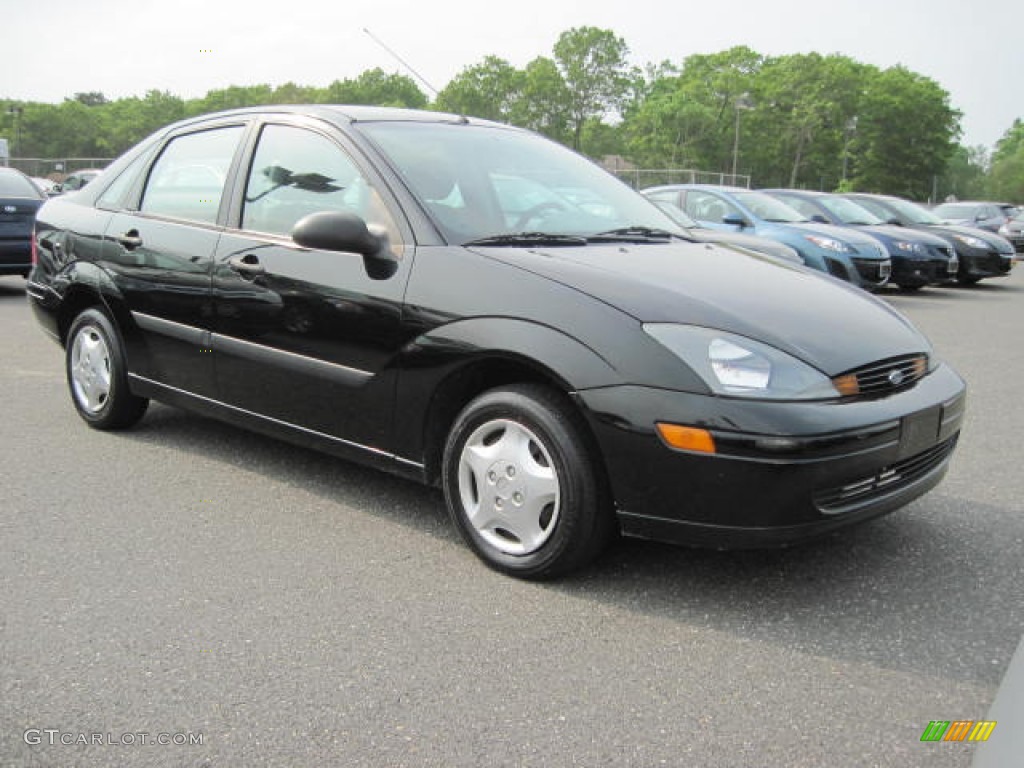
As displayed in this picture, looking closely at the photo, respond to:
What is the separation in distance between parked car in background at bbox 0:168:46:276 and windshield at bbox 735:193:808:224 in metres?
8.73

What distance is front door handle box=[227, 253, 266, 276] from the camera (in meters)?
3.94

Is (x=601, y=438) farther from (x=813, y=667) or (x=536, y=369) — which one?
(x=813, y=667)

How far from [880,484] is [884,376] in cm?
36

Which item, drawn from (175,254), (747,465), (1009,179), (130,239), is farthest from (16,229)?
(1009,179)

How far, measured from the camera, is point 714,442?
2.80 meters

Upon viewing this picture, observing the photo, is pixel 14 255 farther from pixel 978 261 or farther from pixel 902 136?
pixel 902 136

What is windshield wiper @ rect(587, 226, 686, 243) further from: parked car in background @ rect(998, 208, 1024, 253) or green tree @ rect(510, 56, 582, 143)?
green tree @ rect(510, 56, 582, 143)

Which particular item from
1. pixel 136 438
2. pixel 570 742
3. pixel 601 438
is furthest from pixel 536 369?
pixel 136 438

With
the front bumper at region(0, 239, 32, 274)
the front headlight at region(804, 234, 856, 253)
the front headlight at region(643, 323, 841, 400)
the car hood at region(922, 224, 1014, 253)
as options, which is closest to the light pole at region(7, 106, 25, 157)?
the front bumper at region(0, 239, 32, 274)

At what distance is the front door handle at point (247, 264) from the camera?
3943 millimetres

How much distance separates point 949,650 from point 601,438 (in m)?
1.15

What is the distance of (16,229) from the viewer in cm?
1063

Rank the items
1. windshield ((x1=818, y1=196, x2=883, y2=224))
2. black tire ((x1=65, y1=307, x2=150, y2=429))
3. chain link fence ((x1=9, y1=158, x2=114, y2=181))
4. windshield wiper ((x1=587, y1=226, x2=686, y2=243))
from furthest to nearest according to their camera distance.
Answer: chain link fence ((x1=9, y1=158, x2=114, y2=181)) < windshield ((x1=818, y1=196, x2=883, y2=224)) < black tire ((x1=65, y1=307, x2=150, y2=429)) < windshield wiper ((x1=587, y1=226, x2=686, y2=243))

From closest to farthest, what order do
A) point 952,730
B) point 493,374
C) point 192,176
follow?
point 952,730
point 493,374
point 192,176
